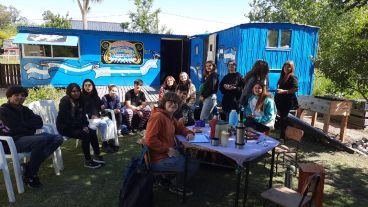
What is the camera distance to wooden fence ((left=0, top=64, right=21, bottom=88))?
12.5 metres

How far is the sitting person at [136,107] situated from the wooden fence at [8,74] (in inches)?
338

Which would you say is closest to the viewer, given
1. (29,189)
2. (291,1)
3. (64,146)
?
(29,189)

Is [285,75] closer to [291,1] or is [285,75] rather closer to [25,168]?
[25,168]

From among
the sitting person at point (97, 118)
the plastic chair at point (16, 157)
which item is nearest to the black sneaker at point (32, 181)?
the plastic chair at point (16, 157)

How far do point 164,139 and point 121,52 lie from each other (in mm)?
10299

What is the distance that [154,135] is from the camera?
3.26 metres

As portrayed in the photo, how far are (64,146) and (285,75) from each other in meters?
4.55

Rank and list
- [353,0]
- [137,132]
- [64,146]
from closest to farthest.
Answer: [353,0], [64,146], [137,132]

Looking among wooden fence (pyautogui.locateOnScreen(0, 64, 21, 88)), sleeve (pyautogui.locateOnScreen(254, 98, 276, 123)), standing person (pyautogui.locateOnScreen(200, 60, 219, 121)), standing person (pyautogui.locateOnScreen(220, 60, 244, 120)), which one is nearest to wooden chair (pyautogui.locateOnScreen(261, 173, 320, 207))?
sleeve (pyautogui.locateOnScreen(254, 98, 276, 123))

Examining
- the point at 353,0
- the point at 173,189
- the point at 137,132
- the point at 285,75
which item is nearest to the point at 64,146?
the point at 137,132

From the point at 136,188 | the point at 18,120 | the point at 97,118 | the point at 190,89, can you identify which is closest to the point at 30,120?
the point at 18,120

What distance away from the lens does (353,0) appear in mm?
4812

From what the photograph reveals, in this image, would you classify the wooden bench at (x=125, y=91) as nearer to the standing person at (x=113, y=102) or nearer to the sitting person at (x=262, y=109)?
the standing person at (x=113, y=102)

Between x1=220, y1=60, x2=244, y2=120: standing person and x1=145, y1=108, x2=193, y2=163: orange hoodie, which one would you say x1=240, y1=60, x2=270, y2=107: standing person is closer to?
x1=220, y1=60, x2=244, y2=120: standing person
